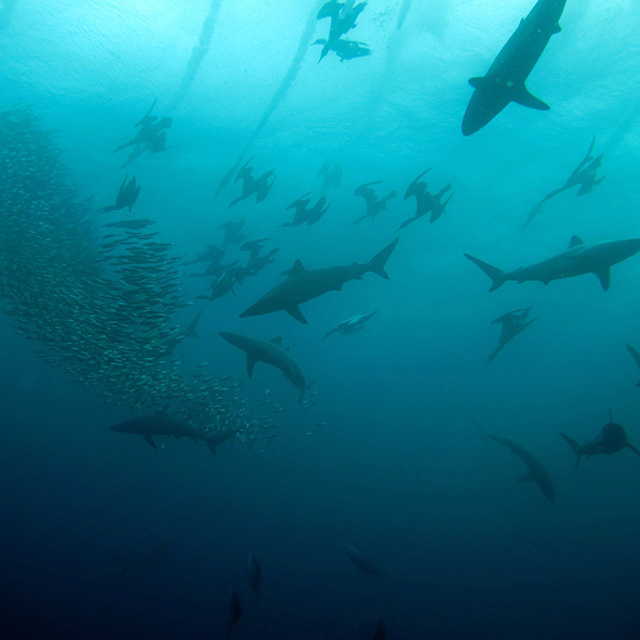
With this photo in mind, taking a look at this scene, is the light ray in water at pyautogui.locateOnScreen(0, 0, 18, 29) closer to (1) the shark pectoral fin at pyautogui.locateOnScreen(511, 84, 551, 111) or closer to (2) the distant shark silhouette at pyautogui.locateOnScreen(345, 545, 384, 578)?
(1) the shark pectoral fin at pyautogui.locateOnScreen(511, 84, 551, 111)

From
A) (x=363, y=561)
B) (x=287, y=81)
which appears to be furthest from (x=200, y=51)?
(x=363, y=561)

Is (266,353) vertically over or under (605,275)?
under

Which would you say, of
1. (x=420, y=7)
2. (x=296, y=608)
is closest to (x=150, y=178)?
(x=420, y=7)

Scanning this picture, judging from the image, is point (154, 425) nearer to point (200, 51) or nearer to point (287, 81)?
point (287, 81)

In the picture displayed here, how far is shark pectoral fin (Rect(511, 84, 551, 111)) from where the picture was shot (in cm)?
378

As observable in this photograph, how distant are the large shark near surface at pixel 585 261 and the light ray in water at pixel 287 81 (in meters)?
12.9

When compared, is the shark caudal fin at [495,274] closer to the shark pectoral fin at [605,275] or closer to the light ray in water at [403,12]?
the shark pectoral fin at [605,275]

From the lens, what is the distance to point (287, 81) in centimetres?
1677

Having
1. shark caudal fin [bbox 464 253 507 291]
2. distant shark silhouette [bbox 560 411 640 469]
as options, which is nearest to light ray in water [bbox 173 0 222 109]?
shark caudal fin [bbox 464 253 507 291]

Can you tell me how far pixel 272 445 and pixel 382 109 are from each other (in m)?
30.5

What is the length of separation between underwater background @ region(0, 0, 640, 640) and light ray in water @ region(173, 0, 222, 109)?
0.15 metres

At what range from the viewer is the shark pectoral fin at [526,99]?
3780 mm

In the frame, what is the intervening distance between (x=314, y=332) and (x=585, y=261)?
1167 inches

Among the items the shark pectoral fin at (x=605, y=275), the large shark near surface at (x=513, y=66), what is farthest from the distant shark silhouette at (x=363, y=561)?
the large shark near surface at (x=513, y=66)
